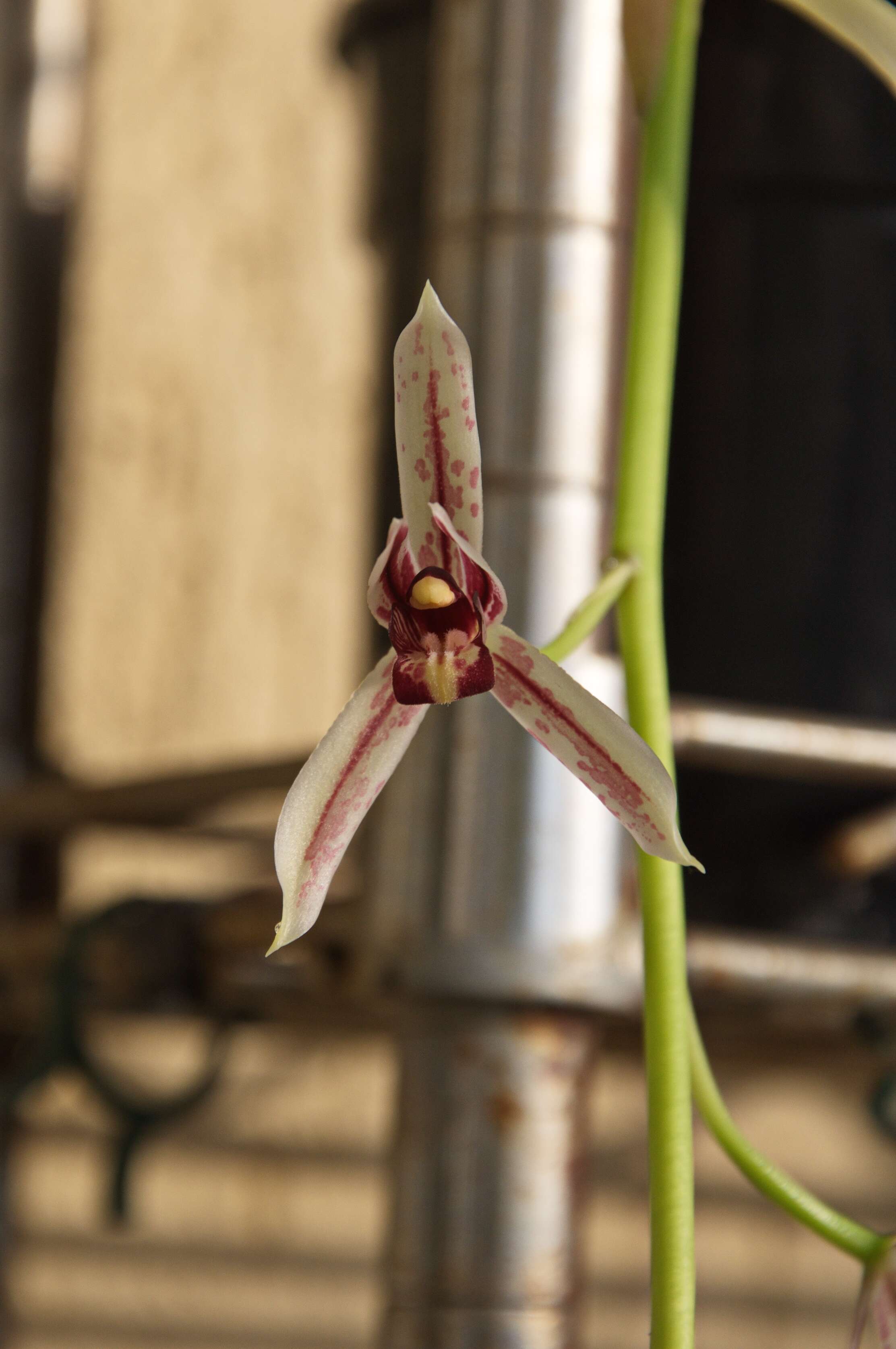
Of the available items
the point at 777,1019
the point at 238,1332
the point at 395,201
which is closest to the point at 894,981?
the point at 777,1019

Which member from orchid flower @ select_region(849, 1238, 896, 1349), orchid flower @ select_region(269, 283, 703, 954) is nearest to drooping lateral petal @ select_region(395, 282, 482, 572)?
orchid flower @ select_region(269, 283, 703, 954)

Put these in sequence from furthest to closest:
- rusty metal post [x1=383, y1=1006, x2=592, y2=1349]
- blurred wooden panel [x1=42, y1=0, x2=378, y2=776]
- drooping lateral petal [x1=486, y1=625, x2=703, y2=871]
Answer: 1. blurred wooden panel [x1=42, y1=0, x2=378, y2=776]
2. rusty metal post [x1=383, y1=1006, x2=592, y2=1349]
3. drooping lateral petal [x1=486, y1=625, x2=703, y2=871]

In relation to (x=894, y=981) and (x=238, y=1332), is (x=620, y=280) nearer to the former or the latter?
(x=894, y=981)

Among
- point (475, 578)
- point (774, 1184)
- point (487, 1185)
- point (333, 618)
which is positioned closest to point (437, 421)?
point (475, 578)

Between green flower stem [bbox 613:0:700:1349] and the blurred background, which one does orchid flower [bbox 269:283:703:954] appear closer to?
green flower stem [bbox 613:0:700:1349]

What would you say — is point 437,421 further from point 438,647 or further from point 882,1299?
point 882,1299

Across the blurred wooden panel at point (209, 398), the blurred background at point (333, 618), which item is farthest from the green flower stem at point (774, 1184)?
the blurred wooden panel at point (209, 398)

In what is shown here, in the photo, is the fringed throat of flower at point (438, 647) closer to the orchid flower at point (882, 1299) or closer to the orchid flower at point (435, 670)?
the orchid flower at point (435, 670)
